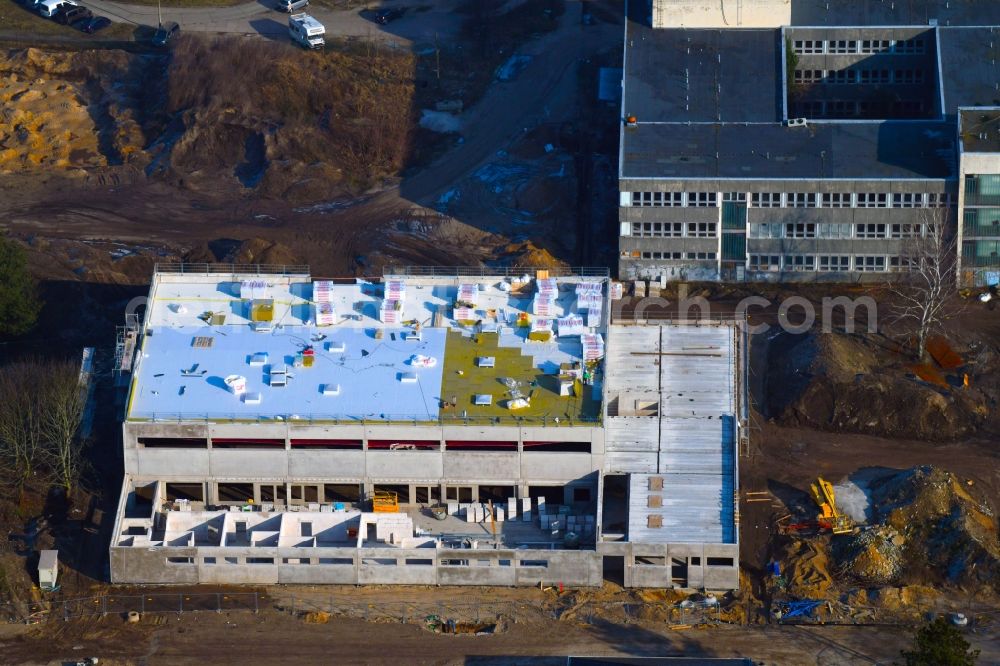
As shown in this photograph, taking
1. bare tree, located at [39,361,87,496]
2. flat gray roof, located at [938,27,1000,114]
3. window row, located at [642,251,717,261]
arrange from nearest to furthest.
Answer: bare tree, located at [39,361,87,496] < window row, located at [642,251,717,261] < flat gray roof, located at [938,27,1000,114]

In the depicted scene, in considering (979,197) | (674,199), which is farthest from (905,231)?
(674,199)

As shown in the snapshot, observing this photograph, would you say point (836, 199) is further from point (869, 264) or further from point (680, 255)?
point (680, 255)

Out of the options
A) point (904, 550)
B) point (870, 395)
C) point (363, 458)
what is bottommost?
point (904, 550)

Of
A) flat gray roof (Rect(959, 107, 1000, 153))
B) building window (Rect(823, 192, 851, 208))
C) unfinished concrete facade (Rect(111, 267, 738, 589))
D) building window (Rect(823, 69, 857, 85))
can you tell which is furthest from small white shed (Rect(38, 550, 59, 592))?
building window (Rect(823, 69, 857, 85))

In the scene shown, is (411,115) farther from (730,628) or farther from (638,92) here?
(730,628)

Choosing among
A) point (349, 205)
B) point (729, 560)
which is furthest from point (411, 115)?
point (729, 560)

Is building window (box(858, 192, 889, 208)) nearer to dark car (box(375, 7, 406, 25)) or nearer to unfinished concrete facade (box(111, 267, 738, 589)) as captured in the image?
unfinished concrete facade (box(111, 267, 738, 589))
